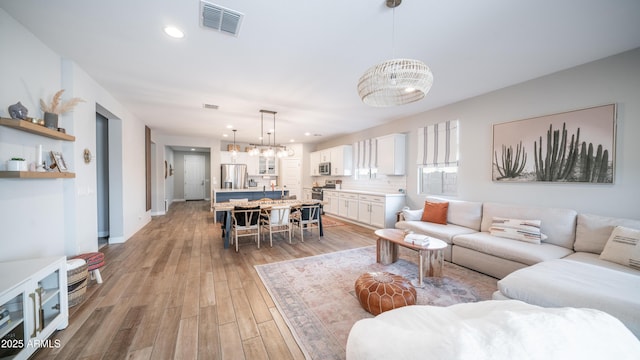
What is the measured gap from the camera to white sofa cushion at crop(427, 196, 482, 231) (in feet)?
12.2

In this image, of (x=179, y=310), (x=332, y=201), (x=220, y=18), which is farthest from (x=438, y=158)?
(x=179, y=310)

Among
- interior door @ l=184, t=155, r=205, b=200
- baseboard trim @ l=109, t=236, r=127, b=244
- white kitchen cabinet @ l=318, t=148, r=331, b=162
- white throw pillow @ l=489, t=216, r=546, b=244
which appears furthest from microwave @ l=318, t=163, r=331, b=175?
interior door @ l=184, t=155, r=205, b=200

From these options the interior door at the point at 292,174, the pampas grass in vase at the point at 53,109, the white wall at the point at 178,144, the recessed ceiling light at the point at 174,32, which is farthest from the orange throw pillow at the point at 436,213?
the white wall at the point at 178,144

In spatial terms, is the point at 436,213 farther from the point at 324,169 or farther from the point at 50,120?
the point at 50,120

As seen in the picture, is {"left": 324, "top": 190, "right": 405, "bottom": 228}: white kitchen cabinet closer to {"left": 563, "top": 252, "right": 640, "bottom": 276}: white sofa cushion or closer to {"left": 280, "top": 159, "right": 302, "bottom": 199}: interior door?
{"left": 280, "top": 159, "right": 302, "bottom": 199}: interior door

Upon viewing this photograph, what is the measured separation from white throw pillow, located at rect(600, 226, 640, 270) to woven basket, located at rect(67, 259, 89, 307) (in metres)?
5.46

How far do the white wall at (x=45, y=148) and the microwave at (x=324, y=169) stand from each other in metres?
5.61

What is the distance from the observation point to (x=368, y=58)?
107 inches

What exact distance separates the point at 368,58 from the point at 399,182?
354 centimetres

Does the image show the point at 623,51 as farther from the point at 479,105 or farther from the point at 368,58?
the point at 368,58

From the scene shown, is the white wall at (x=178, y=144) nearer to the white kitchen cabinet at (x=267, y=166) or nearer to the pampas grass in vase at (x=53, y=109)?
the white kitchen cabinet at (x=267, y=166)

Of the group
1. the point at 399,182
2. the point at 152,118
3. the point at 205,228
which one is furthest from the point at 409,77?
the point at 152,118

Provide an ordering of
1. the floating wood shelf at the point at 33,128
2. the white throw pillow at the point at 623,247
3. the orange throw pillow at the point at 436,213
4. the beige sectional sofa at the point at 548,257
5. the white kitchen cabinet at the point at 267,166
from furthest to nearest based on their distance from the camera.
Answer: the white kitchen cabinet at the point at 267,166 < the orange throw pillow at the point at 436,213 < the white throw pillow at the point at 623,247 < the floating wood shelf at the point at 33,128 < the beige sectional sofa at the point at 548,257

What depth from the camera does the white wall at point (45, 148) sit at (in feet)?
6.66
